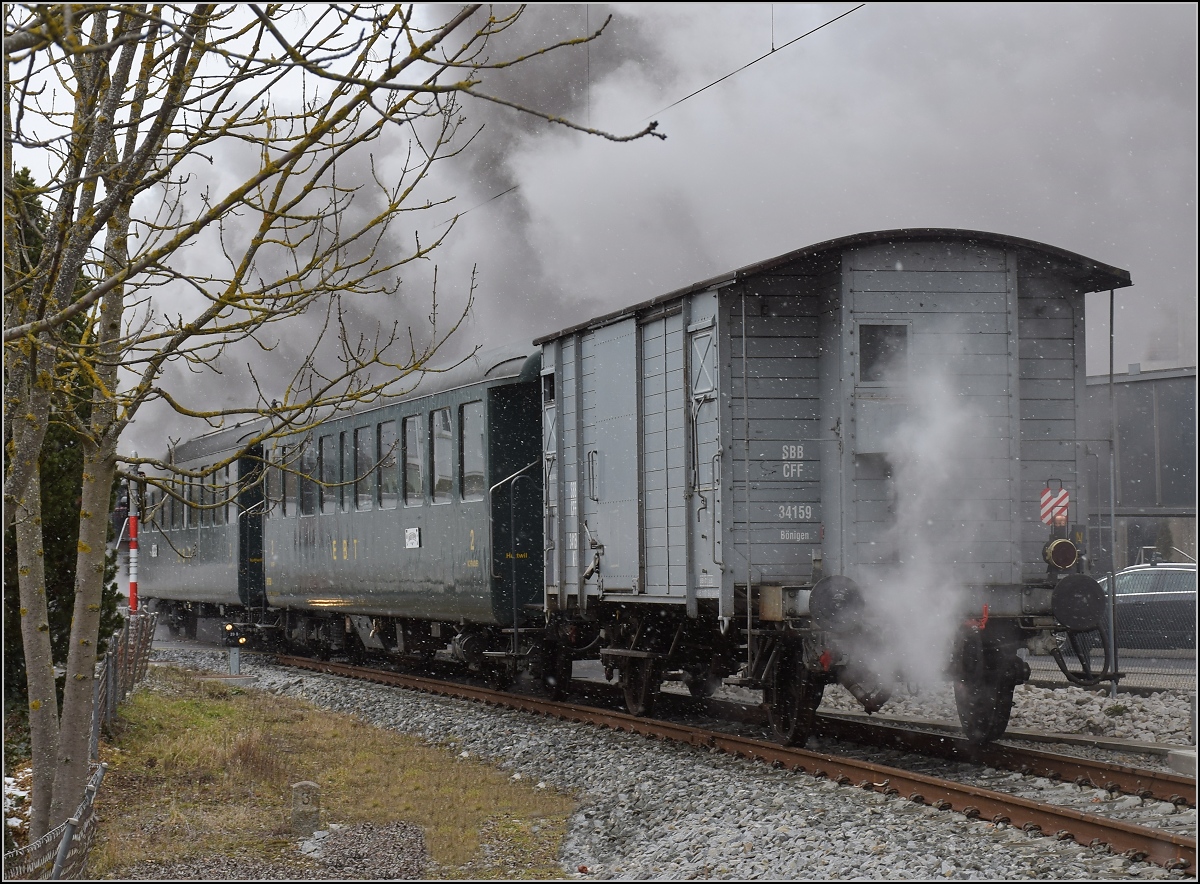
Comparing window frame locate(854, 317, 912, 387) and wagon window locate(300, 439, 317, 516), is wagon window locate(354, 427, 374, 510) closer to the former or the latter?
wagon window locate(300, 439, 317, 516)

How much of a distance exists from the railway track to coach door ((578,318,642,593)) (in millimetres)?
1462

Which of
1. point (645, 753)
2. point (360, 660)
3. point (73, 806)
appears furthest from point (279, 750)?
point (360, 660)

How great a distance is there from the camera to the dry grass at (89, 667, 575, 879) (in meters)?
7.44

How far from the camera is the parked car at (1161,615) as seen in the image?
718 inches

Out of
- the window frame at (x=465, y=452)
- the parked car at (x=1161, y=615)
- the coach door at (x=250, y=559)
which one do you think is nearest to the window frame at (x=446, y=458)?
the window frame at (x=465, y=452)

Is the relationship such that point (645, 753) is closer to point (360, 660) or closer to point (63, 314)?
point (63, 314)

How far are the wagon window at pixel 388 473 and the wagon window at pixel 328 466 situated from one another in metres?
1.46

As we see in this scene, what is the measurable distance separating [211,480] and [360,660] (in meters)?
4.50

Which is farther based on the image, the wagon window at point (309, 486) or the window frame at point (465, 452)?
the wagon window at point (309, 486)

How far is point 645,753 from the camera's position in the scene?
1019 centimetres

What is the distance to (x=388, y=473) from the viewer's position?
15.5 metres

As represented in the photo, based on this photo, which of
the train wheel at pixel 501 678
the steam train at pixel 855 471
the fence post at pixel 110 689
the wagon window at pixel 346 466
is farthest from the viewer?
the wagon window at pixel 346 466

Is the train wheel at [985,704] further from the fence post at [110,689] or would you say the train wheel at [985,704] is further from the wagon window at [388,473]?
the wagon window at [388,473]

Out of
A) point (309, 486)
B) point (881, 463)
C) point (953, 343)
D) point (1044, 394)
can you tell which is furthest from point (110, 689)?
point (1044, 394)
